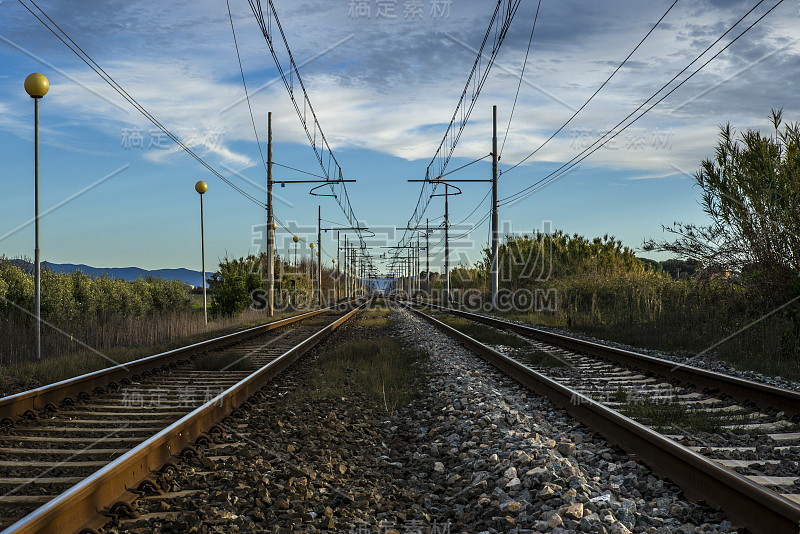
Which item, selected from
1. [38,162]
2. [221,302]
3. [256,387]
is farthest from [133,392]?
[221,302]

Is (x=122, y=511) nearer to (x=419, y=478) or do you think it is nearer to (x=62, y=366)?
(x=419, y=478)

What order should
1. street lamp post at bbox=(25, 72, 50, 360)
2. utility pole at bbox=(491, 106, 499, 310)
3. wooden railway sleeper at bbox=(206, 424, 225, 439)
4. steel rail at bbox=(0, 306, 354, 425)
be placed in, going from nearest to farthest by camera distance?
wooden railway sleeper at bbox=(206, 424, 225, 439)
steel rail at bbox=(0, 306, 354, 425)
street lamp post at bbox=(25, 72, 50, 360)
utility pole at bbox=(491, 106, 499, 310)

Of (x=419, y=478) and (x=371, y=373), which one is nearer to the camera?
(x=419, y=478)

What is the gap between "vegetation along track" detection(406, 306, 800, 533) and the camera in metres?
3.61

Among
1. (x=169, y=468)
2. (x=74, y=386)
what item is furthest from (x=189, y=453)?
(x=74, y=386)

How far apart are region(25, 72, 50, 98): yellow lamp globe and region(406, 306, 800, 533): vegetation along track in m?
10.1

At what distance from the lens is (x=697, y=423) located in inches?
233

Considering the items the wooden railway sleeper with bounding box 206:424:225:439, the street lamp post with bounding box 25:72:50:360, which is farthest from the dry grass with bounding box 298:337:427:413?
the street lamp post with bounding box 25:72:50:360

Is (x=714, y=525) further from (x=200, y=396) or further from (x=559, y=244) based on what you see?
(x=559, y=244)

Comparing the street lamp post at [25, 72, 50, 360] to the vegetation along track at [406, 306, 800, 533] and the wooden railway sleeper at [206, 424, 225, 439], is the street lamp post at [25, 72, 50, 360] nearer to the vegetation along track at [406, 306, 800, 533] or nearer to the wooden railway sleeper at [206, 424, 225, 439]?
the wooden railway sleeper at [206, 424, 225, 439]

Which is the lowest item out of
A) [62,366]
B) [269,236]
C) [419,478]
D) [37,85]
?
[419,478]

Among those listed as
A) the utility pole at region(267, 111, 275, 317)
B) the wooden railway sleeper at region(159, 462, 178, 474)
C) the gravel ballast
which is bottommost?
the gravel ballast

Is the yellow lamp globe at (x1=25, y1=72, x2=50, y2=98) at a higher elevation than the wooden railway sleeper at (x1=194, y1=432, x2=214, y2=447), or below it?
higher

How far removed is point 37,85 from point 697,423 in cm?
1242
